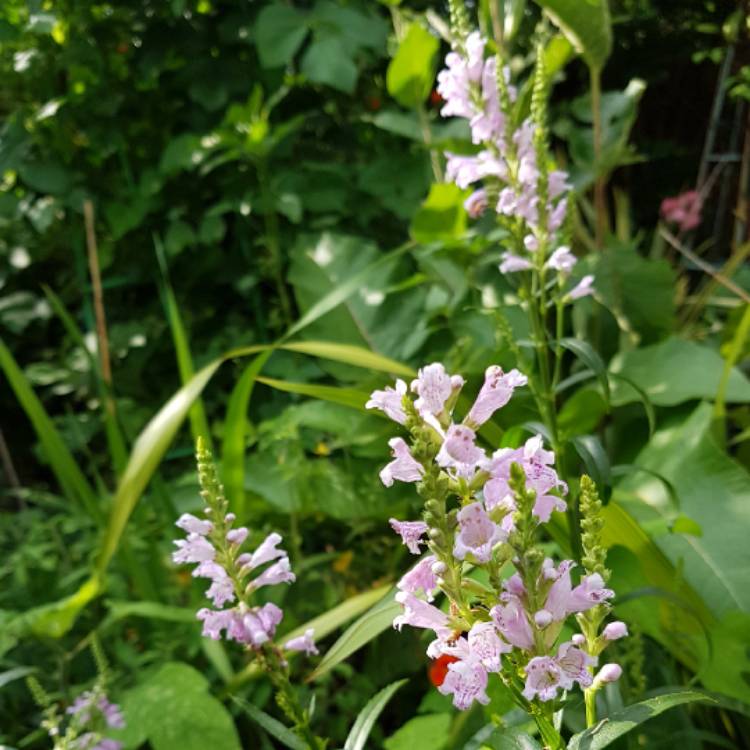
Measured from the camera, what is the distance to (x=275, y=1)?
98.7 inches

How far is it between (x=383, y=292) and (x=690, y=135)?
2035mm

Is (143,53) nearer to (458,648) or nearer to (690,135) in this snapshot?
(690,135)

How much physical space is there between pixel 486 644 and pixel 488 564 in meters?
0.05

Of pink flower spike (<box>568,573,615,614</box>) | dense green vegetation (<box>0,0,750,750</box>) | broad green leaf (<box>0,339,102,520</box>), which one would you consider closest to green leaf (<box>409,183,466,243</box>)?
dense green vegetation (<box>0,0,750,750</box>)

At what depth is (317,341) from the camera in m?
1.98

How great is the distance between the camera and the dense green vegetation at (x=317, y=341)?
1334mm

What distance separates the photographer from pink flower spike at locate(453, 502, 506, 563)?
1.85ft

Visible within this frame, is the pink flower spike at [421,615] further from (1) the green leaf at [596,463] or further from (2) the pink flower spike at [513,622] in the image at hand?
(1) the green leaf at [596,463]

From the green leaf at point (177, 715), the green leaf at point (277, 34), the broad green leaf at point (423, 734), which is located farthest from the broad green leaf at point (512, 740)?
the green leaf at point (277, 34)

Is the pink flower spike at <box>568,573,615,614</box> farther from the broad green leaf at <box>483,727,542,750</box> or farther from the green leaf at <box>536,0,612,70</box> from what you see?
the green leaf at <box>536,0,612,70</box>

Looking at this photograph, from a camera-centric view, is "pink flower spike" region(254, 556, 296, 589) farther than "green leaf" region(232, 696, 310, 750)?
Yes

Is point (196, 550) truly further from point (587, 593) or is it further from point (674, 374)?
point (674, 374)

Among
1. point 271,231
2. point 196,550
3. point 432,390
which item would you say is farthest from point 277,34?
point 432,390

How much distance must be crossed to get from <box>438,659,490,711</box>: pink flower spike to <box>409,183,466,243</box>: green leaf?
1.33m
